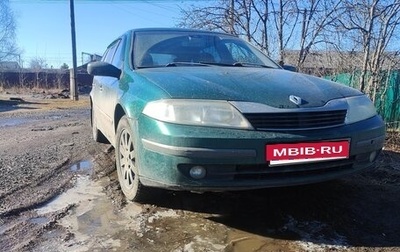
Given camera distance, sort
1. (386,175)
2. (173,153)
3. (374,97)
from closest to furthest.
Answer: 1. (173,153)
2. (386,175)
3. (374,97)

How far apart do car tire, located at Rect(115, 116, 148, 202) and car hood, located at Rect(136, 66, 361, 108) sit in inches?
19.2

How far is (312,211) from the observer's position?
312cm

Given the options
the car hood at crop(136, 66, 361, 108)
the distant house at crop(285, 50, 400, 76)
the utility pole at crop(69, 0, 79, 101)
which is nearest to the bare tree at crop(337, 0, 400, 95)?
the distant house at crop(285, 50, 400, 76)

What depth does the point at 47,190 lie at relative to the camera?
3625 mm

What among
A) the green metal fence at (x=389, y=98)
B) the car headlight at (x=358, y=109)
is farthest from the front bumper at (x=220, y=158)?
the green metal fence at (x=389, y=98)

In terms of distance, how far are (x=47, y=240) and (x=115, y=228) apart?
459mm

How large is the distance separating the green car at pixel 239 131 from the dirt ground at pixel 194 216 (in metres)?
0.34

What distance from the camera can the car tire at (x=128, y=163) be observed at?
3.05 metres

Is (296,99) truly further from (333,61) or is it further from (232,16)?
(333,61)

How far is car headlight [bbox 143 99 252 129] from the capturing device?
255cm

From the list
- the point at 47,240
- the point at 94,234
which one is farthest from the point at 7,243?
the point at 94,234

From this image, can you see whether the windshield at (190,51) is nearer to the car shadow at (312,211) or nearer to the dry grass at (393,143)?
the car shadow at (312,211)

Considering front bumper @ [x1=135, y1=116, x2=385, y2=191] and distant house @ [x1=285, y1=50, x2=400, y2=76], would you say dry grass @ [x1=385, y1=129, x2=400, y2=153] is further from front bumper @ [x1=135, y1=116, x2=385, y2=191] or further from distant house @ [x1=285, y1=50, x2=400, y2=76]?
front bumper @ [x1=135, y1=116, x2=385, y2=191]

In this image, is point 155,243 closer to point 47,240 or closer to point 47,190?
point 47,240
